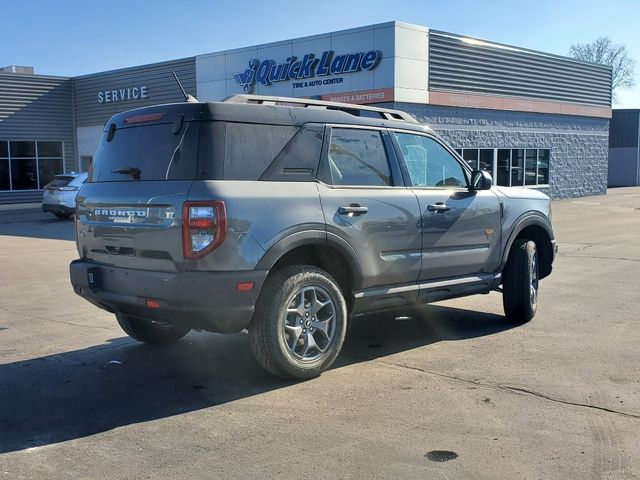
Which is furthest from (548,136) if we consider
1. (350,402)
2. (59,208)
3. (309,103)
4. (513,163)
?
(350,402)

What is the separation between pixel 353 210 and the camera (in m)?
5.44

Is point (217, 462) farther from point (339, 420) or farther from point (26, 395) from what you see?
point (26, 395)

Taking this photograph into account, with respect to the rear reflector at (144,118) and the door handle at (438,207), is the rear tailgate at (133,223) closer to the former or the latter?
the rear reflector at (144,118)

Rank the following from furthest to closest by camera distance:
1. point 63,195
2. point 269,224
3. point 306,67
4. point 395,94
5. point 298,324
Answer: point 306,67 → point 63,195 → point 395,94 → point 298,324 → point 269,224

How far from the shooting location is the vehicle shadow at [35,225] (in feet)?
58.9

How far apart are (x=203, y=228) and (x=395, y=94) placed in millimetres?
17777

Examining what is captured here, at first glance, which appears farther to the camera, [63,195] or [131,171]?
[63,195]

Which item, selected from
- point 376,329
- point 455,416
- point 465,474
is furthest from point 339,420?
point 376,329

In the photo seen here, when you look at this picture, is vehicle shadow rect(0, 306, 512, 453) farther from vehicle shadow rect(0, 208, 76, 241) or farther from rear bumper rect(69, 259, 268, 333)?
vehicle shadow rect(0, 208, 76, 241)

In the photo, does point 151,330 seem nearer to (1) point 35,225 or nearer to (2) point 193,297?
(2) point 193,297

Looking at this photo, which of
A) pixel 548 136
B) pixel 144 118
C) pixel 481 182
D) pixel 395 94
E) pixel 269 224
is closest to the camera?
pixel 269 224

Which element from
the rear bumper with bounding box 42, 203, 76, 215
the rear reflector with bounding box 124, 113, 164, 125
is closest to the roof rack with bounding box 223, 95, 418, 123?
the rear reflector with bounding box 124, 113, 164, 125

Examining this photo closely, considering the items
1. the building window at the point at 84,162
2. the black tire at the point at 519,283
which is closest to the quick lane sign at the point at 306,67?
the building window at the point at 84,162

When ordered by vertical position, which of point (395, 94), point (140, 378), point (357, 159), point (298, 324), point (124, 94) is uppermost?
point (124, 94)
